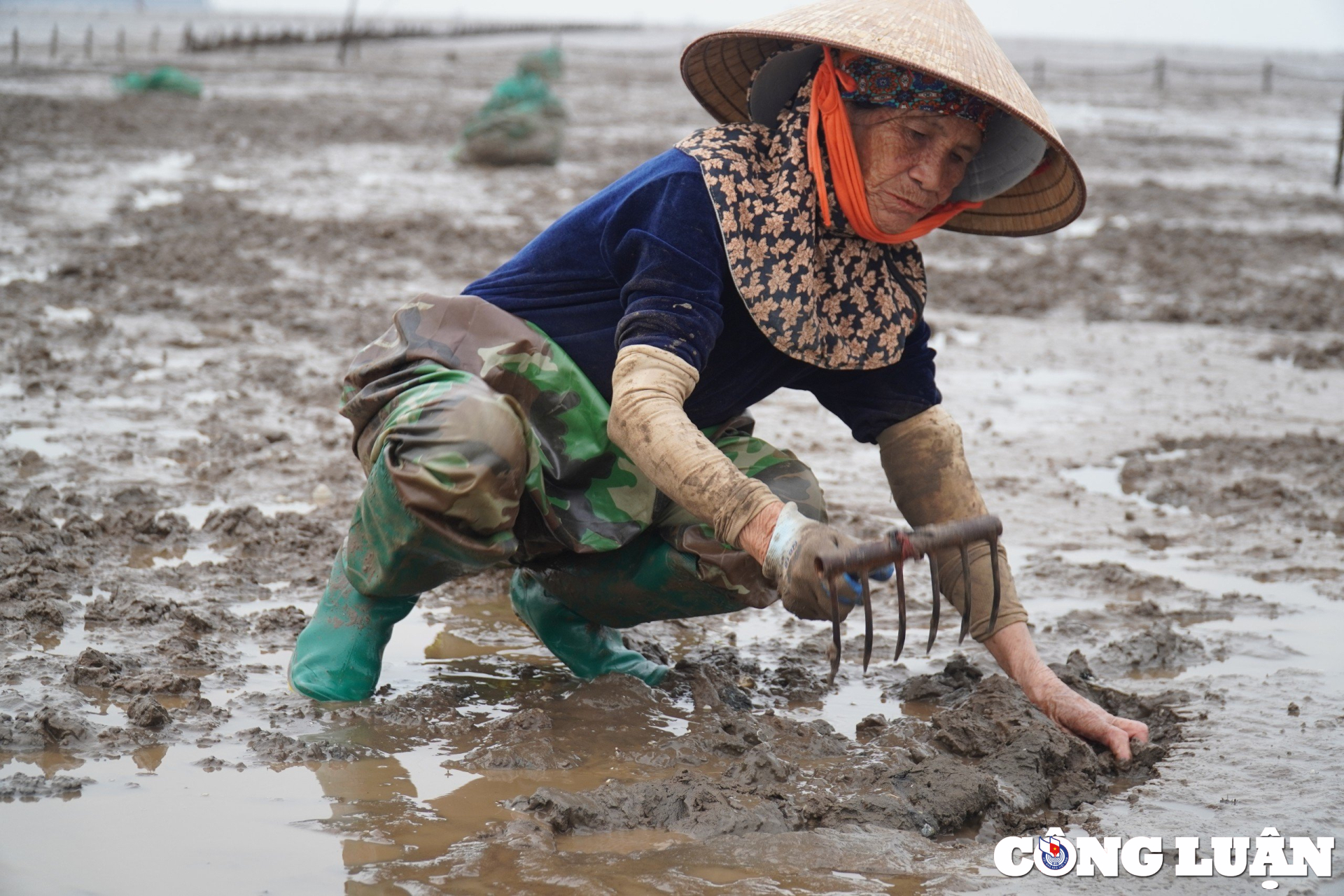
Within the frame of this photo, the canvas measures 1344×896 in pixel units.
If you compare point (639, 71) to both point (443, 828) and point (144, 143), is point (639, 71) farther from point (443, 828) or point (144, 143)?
point (443, 828)

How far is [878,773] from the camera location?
222cm

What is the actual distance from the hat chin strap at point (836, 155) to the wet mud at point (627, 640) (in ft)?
3.10

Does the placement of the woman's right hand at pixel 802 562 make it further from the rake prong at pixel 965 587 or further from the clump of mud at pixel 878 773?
the clump of mud at pixel 878 773

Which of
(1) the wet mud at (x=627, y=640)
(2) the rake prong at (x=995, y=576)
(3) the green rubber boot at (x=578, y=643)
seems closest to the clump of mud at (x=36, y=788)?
(1) the wet mud at (x=627, y=640)

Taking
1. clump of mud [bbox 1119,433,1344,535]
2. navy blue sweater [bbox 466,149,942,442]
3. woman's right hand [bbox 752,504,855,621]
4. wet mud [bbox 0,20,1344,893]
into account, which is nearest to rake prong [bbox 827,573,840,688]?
woman's right hand [bbox 752,504,855,621]

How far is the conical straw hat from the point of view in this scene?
2195 millimetres

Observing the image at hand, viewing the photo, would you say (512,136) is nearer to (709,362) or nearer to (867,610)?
(709,362)

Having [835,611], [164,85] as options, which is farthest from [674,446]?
[164,85]

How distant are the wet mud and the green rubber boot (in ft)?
0.20

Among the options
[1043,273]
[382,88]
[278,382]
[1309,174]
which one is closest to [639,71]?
[382,88]

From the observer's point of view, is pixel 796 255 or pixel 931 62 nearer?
pixel 931 62

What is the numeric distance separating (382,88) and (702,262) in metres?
22.5

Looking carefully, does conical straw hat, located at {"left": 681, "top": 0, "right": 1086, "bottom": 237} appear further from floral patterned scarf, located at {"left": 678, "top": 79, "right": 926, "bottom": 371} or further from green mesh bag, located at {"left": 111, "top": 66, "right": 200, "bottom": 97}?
green mesh bag, located at {"left": 111, "top": 66, "right": 200, "bottom": 97}

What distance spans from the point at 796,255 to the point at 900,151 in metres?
0.27
